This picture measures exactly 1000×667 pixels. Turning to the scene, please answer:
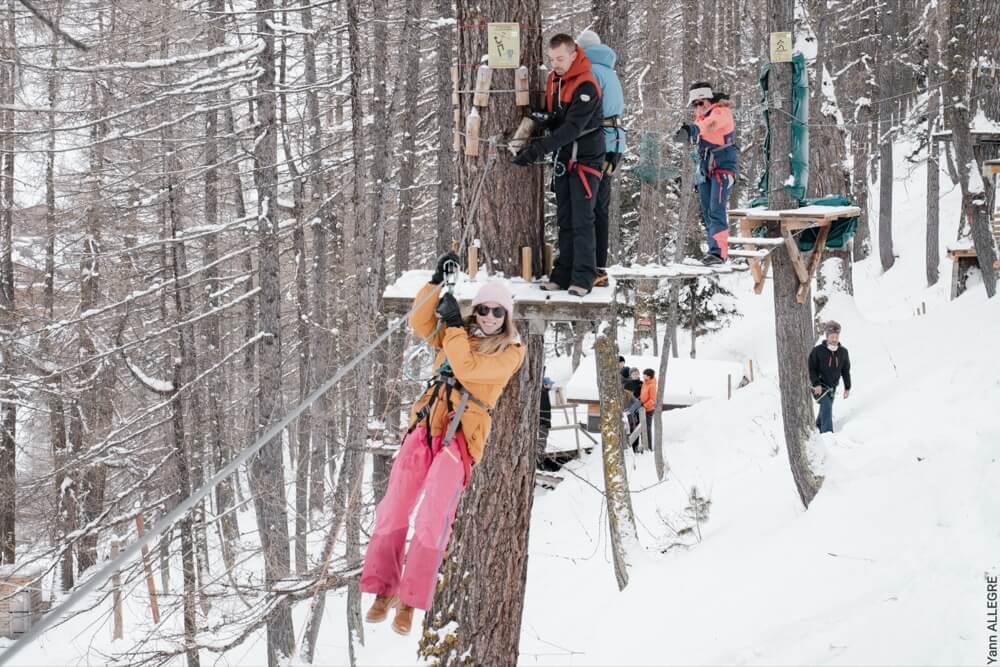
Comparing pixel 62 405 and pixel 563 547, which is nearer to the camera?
pixel 563 547

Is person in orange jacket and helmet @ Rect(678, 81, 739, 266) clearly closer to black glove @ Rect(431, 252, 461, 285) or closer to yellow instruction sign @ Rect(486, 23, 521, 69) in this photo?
yellow instruction sign @ Rect(486, 23, 521, 69)

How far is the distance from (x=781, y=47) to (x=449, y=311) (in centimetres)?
528

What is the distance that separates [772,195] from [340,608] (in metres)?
11.7

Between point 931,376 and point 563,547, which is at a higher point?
point 931,376

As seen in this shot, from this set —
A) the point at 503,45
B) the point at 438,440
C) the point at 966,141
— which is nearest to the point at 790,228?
the point at 503,45

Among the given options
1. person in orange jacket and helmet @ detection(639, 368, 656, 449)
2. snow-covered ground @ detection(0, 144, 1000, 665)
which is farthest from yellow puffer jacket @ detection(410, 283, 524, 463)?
person in orange jacket and helmet @ detection(639, 368, 656, 449)

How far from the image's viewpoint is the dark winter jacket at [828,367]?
10.3 metres

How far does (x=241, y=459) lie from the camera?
227 centimetres

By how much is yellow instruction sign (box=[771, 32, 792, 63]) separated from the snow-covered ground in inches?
151

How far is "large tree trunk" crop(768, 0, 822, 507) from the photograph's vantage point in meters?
7.84

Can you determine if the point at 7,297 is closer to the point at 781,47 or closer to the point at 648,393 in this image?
the point at 648,393

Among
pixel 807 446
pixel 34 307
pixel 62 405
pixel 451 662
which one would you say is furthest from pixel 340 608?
pixel 451 662

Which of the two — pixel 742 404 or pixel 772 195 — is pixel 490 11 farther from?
pixel 742 404

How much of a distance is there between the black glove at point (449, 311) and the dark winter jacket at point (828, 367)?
756cm
